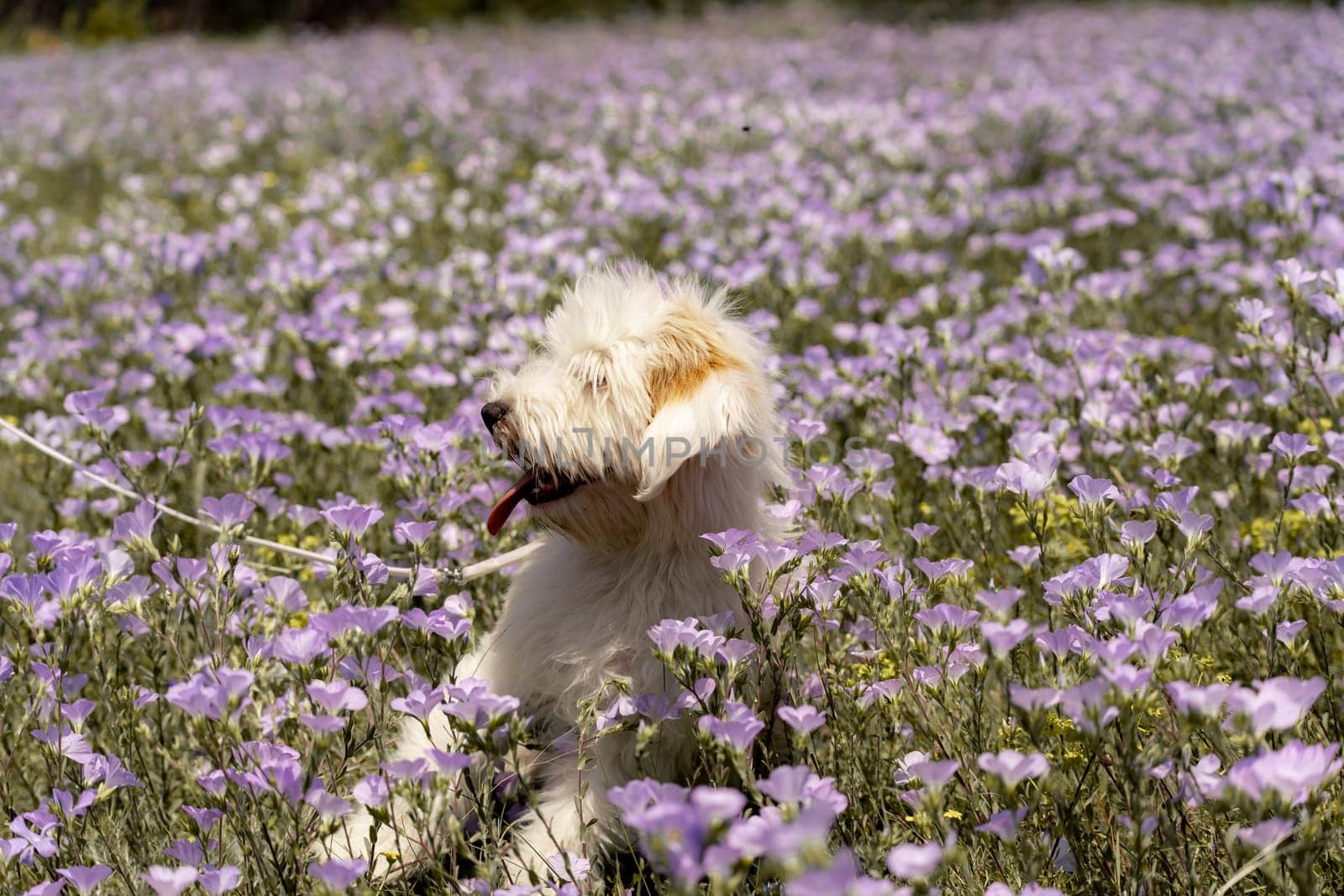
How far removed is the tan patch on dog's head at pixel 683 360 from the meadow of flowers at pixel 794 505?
0.44m

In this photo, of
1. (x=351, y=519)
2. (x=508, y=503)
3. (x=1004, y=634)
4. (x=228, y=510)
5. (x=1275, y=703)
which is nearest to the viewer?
(x=1275, y=703)

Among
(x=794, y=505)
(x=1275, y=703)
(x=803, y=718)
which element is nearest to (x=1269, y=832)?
(x=1275, y=703)

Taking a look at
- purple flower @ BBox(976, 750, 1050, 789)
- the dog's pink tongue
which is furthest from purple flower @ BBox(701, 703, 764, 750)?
the dog's pink tongue

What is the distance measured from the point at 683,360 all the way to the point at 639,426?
0.71 feet

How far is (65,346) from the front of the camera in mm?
5305

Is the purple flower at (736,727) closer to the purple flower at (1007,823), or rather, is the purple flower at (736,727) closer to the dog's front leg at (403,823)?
the purple flower at (1007,823)

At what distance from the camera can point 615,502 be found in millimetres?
2912

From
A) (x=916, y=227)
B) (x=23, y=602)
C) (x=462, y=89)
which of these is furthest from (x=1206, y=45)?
(x=23, y=602)

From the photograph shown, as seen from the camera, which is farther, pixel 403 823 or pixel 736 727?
pixel 403 823

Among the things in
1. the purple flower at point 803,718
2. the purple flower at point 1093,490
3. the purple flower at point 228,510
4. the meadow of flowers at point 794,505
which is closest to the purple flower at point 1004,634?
the meadow of flowers at point 794,505

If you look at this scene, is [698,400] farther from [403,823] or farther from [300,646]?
[403,823]

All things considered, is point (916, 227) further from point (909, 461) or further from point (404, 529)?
A: point (404, 529)

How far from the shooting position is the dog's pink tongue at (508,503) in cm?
310

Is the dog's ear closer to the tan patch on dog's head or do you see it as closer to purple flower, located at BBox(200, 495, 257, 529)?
the tan patch on dog's head
